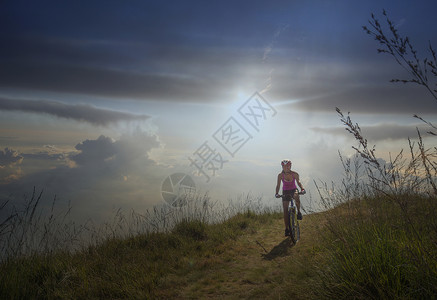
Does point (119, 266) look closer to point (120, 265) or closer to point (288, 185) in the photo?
point (120, 265)

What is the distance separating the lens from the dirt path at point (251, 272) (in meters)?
4.61

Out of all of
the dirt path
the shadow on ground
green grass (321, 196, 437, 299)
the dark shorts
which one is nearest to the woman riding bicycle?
the dark shorts

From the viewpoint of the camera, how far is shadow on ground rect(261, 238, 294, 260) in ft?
22.3

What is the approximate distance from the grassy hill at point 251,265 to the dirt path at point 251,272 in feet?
0.07

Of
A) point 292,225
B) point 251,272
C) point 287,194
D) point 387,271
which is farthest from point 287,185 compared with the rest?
point 387,271

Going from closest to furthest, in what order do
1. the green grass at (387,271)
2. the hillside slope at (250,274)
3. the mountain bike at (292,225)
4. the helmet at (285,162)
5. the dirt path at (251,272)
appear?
the green grass at (387,271), the hillside slope at (250,274), the dirt path at (251,272), the mountain bike at (292,225), the helmet at (285,162)

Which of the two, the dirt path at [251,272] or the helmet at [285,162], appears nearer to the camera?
the dirt path at [251,272]

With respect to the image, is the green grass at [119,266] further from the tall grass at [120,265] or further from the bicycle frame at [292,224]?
the bicycle frame at [292,224]

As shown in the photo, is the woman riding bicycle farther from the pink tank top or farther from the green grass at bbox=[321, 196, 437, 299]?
the green grass at bbox=[321, 196, 437, 299]

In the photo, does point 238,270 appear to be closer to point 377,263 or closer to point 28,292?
point 377,263

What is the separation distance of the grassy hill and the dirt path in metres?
0.02

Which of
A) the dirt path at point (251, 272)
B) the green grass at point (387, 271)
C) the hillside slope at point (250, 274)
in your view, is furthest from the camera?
the dirt path at point (251, 272)

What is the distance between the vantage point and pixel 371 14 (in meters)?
2.72

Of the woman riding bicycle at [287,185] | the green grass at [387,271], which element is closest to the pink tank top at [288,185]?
the woman riding bicycle at [287,185]
